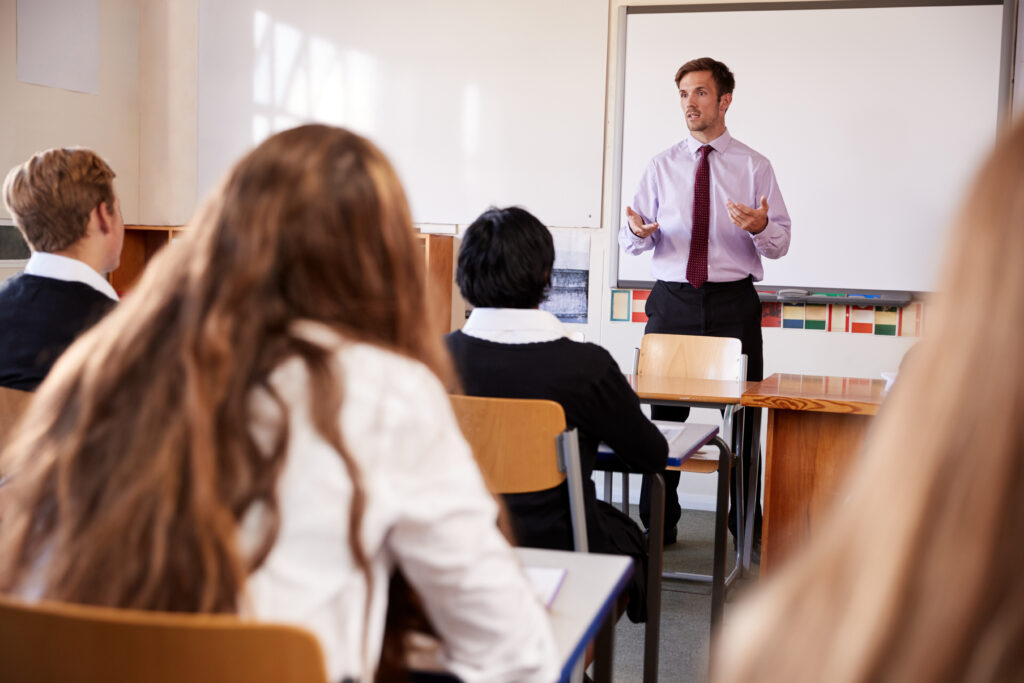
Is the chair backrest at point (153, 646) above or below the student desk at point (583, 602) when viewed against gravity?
above

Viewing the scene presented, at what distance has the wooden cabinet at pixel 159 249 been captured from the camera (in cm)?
510

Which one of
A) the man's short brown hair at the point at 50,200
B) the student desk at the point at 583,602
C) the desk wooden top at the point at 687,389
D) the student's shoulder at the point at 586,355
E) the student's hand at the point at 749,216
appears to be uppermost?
the student's hand at the point at 749,216

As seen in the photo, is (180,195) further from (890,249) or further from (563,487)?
(563,487)

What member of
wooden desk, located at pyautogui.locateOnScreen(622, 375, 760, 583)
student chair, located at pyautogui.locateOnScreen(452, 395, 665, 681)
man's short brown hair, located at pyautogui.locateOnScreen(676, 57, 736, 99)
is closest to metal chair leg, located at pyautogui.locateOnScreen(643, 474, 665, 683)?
student chair, located at pyautogui.locateOnScreen(452, 395, 665, 681)

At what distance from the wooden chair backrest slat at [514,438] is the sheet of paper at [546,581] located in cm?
56

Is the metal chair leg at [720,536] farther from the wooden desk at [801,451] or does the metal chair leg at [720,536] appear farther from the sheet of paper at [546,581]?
the sheet of paper at [546,581]

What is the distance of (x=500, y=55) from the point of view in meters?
5.26

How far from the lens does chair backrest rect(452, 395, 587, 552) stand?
206 cm

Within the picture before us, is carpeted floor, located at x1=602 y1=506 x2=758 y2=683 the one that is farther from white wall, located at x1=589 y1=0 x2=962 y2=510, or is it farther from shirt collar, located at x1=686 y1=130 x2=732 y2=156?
shirt collar, located at x1=686 y1=130 x2=732 y2=156

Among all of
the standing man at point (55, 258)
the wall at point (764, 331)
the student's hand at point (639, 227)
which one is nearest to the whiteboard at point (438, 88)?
the wall at point (764, 331)

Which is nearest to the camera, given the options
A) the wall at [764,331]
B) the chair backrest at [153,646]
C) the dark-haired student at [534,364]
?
the chair backrest at [153,646]

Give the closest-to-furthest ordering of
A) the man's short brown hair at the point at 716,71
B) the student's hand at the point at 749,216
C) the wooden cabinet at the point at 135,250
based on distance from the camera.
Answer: the student's hand at the point at 749,216, the man's short brown hair at the point at 716,71, the wooden cabinet at the point at 135,250

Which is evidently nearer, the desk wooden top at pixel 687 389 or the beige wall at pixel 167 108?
the desk wooden top at pixel 687 389

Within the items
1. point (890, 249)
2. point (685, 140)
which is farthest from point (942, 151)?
point (685, 140)
